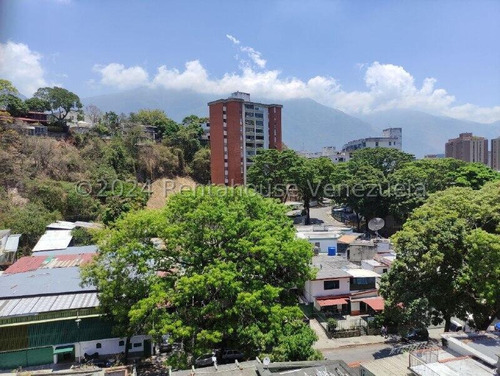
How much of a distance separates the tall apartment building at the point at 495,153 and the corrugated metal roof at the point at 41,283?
89.7 meters

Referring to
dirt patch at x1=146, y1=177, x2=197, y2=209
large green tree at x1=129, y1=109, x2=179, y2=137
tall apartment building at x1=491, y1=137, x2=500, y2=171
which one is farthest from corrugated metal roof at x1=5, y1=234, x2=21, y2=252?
tall apartment building at x1=491, y1=137, x2=500, y2=171

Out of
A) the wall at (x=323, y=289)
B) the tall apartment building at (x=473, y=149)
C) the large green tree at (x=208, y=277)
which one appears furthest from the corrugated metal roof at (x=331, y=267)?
the tall apartment building at (x=473, y=149)

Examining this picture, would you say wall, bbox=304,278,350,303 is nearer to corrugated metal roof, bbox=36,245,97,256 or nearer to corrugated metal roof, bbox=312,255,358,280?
corrugated metal roof, bbox=312,255,358,280

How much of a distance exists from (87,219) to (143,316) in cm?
2288

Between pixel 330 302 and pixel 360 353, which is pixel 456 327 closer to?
pixel 360 353

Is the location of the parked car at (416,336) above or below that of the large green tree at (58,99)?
below

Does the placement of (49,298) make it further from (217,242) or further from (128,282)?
(217,242)

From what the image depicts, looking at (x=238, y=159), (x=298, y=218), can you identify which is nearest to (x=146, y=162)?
(x=238, y=159)

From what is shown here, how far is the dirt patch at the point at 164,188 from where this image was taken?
40.8m

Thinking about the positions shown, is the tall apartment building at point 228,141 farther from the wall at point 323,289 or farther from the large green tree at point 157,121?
the wall at point 323,289

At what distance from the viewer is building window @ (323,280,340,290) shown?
725 inches

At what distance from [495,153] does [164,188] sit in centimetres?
7615

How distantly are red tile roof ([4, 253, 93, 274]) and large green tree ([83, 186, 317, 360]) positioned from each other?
5.41 meters

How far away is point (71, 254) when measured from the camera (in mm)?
20094
